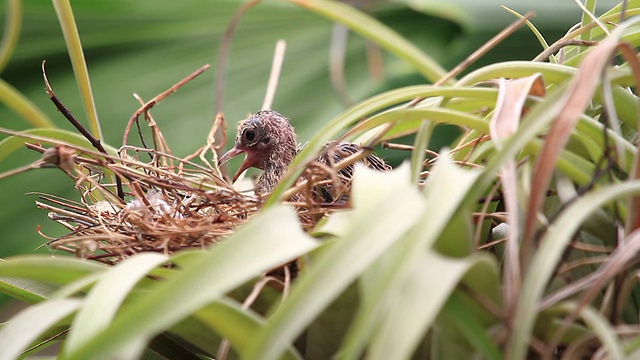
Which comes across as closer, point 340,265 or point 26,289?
point 340,265

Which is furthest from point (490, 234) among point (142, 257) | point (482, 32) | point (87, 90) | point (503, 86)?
point (482, 32)

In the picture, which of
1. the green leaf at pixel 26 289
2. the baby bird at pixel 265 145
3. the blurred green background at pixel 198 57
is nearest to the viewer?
the green leaf at pixel 26 289

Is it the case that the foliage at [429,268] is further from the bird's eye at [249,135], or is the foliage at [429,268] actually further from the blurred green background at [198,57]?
the blurred green background at [198,57]

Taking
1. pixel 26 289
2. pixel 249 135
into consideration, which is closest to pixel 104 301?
pixel 26 289

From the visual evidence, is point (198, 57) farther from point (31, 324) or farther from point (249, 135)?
point (31, 324)

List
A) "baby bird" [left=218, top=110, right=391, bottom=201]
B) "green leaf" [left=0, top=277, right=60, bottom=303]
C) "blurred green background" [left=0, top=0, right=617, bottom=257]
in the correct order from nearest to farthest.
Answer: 1. "green leaf" [left=0, top=277, right=60, bottom=303]
2. "baby bird" [left=218, top=110, right=391, bottom=201]
3. "blurred green background" [left=0, top=0, right=617, bottom=257]

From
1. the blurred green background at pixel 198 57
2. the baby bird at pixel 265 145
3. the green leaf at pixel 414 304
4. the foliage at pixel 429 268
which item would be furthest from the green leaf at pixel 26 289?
the blurred green background at pixel 198 57

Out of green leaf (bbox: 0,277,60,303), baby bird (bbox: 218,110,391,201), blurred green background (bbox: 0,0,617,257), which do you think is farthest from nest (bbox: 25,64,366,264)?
blurred green background (bbox: 0,0,617,257)

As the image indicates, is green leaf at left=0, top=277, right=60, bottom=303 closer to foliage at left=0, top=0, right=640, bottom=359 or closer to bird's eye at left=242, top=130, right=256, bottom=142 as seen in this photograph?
foliage at left=0, top=0, right=640, bottom=359
